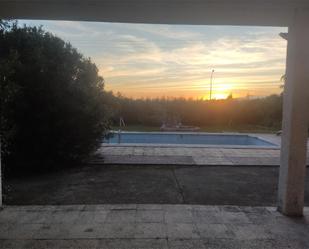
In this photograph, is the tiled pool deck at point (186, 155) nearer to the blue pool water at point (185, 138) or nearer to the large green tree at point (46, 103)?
the large green tree at point (46, 103)

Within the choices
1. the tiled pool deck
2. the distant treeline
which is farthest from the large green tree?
the distant treeline

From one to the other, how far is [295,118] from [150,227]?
→ 89.2 inches

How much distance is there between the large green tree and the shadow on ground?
0.65 m

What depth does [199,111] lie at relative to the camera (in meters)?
18.8

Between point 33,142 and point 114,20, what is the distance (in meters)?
3.85

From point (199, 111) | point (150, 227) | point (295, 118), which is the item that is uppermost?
point (295, 118)

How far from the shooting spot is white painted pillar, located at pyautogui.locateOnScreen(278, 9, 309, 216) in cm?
403

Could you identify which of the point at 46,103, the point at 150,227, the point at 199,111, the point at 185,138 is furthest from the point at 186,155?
the point at 199,111

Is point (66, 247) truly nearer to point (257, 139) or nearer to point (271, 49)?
point (271, 49)

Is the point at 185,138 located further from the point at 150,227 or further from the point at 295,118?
the point at 150,227

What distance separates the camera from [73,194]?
5.25 metres

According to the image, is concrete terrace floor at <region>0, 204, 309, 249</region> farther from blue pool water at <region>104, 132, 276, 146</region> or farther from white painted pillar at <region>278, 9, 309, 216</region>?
blue pool water at <region>104, 132, 276, 146</region>

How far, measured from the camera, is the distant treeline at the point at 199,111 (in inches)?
708

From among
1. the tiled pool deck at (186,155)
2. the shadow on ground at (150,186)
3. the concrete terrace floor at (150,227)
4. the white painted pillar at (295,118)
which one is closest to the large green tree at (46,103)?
the shadow on ground at (150,186)
